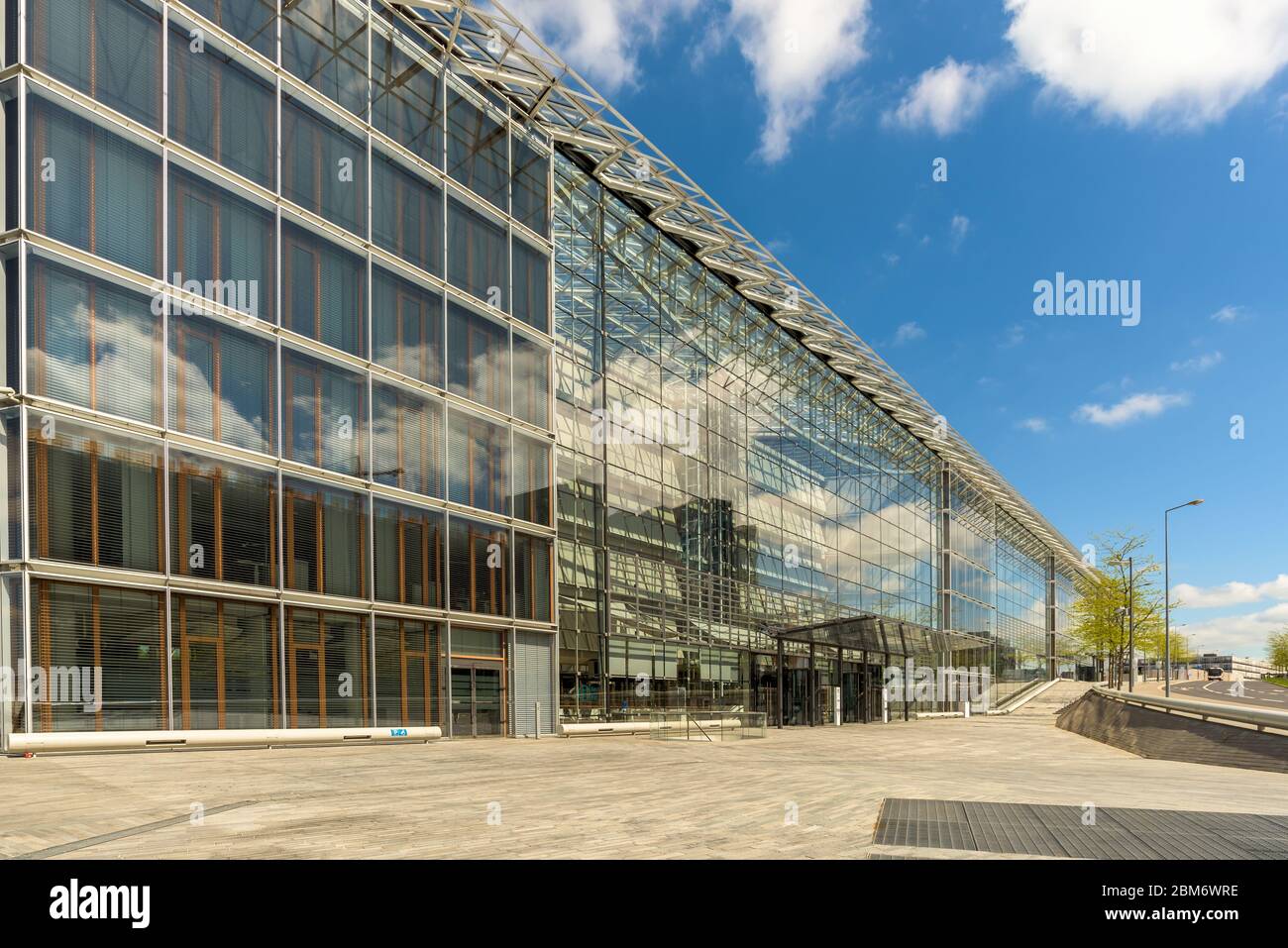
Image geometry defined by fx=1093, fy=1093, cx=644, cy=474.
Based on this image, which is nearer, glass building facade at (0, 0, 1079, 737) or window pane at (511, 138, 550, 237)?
glass building facade at (0, 0, 1079, 737)

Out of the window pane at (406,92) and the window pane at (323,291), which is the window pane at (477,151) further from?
the window pane at (323,291)

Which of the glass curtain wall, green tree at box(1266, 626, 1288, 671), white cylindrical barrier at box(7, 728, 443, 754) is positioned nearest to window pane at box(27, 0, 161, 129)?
the glass curtain wall

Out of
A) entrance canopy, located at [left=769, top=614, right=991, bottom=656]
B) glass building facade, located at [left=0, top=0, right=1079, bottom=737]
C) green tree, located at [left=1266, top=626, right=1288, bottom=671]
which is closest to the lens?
glass building facade, located at [left=0, top=0, right=1079, bottom=737]

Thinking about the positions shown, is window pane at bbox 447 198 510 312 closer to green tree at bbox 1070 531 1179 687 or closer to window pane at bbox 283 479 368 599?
window pane at bbox 283 479 368 599

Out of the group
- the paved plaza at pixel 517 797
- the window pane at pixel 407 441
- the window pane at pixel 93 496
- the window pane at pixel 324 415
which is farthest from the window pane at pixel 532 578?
the window pane at pixel 93 496

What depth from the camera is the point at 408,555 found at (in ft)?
87.5

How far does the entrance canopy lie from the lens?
142 feet

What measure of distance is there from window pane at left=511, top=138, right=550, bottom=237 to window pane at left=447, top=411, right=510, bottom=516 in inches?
268

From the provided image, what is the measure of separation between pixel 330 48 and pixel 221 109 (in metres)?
4.30

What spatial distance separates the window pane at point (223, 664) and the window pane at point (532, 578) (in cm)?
928
